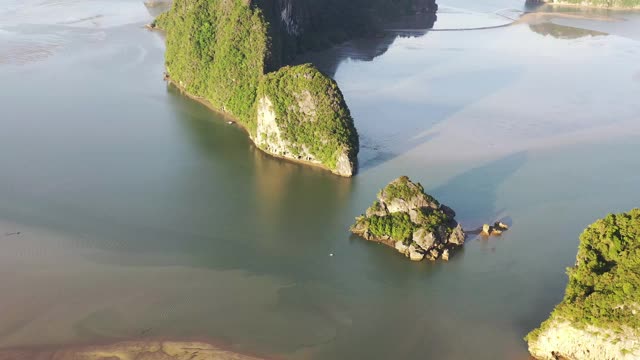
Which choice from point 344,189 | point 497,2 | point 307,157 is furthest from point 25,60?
point 497,2

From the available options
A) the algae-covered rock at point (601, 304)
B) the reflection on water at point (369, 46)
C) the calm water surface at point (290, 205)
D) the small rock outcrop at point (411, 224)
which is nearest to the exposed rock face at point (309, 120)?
the calm water surface at point (290, 205)

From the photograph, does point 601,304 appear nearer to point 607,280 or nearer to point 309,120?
point 607,280

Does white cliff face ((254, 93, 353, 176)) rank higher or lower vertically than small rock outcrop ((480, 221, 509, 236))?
higher

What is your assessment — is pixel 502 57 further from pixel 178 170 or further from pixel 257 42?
pixel 178 170

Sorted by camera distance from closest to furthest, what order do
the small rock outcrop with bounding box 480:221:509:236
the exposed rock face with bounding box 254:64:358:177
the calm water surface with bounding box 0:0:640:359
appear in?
the calm water surface with bounding box 0:0:640:359, the small rock outcrop with bounding box 480:221:509:236, the exposed rock face with bounding box 254:64:358:177

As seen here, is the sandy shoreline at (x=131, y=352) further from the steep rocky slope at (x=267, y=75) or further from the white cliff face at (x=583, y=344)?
the steep rocky slope at (x=267, y=75)

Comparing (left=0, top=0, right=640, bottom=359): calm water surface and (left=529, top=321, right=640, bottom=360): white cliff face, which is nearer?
(left=529, top=321, right=640, bottom=360): white cliff face

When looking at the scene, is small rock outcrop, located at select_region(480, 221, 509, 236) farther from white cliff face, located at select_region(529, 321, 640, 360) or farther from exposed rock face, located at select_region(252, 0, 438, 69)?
exposed rock face, located at select_region(252, 0, 438, 69)

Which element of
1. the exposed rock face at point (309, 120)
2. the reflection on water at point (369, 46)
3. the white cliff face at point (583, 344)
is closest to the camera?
the white cliff face at point (583, 344)

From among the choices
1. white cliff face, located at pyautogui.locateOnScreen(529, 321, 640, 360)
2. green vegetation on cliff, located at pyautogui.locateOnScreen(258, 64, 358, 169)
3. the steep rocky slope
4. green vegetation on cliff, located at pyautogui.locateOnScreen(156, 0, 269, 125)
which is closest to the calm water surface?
white cliff face, located at pyautogui.locateOnScreen(529, 321, 640, 360)
